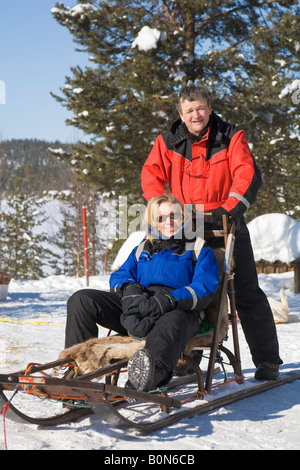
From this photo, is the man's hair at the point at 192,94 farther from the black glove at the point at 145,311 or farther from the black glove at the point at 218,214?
the black glove at the point at 145,311

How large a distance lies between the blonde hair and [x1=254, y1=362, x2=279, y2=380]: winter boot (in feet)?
4.07

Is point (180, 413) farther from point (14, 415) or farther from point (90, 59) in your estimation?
point (90, 59)

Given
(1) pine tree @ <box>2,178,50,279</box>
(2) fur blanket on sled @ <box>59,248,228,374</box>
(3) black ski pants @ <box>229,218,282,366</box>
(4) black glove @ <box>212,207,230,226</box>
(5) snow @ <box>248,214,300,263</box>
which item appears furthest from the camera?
(1) pine tree @ <box>2,178,50,279</box>

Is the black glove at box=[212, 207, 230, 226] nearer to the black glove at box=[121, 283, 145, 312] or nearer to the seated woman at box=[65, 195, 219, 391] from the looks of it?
the seated woman at box=[65, 195, 219, 391]

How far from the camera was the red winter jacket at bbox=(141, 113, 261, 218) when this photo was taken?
3.35 meters

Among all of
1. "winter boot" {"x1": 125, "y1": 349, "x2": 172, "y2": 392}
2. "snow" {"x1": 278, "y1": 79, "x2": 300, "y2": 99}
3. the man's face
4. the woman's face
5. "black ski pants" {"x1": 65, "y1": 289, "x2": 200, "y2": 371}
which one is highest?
"snow" {"x1": 278, "y1": 79, "x2": 300, "y2": 99}

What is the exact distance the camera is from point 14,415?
2.52m

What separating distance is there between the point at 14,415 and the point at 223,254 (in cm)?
153

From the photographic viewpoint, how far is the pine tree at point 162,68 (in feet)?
43.6

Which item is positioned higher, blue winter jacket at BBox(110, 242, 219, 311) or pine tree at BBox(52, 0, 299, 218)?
pine tree at BBox(52, 0, 299, 218)

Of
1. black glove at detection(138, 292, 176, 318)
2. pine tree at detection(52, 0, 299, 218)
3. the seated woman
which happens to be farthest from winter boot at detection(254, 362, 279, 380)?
pine tree at detection(52, 0, 299, 218)

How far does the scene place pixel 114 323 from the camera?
310 centimetres

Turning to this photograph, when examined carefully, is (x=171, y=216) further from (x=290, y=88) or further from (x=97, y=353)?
(x=290, y=88)
